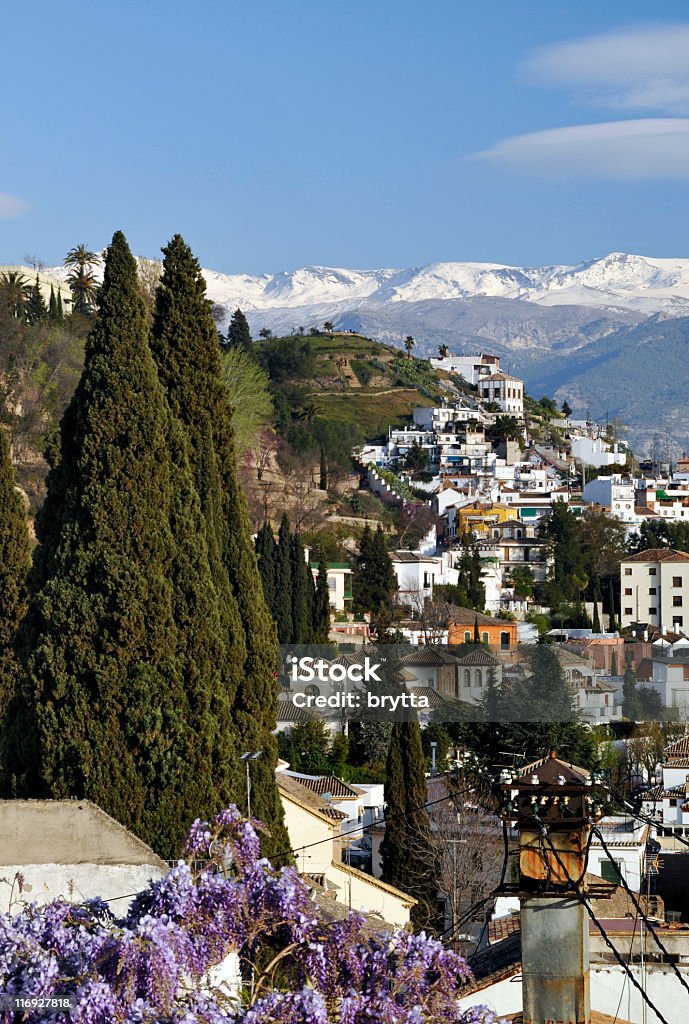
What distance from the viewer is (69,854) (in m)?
6.97

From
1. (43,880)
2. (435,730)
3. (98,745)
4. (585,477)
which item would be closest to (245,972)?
(43,880)

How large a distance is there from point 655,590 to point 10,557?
170 ft

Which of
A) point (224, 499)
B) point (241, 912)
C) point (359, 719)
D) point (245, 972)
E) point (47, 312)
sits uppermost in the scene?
point (47, 312)

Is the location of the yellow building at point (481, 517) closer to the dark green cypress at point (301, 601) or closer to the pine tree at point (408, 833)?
the dark green cypress at point (301, 601)

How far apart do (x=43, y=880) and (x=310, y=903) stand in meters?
1.99

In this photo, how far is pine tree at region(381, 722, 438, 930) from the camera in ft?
74.1

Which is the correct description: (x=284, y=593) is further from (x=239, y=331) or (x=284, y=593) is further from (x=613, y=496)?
(x=613, y=496)

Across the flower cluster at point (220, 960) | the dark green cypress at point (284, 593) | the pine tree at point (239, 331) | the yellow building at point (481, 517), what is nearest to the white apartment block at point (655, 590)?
the yellow building at point (481, 517)

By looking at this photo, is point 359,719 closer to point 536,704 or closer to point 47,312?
point 536,704

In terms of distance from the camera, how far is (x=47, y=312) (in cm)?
5622

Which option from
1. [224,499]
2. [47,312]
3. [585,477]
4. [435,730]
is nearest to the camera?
[224,499]

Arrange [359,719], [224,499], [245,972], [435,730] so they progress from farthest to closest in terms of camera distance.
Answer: [359,719], [435,730], [224,499], [245,972]

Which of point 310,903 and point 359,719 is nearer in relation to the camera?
point 310,903

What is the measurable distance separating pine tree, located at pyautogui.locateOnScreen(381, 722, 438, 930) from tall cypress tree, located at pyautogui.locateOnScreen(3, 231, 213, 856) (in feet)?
37.8
